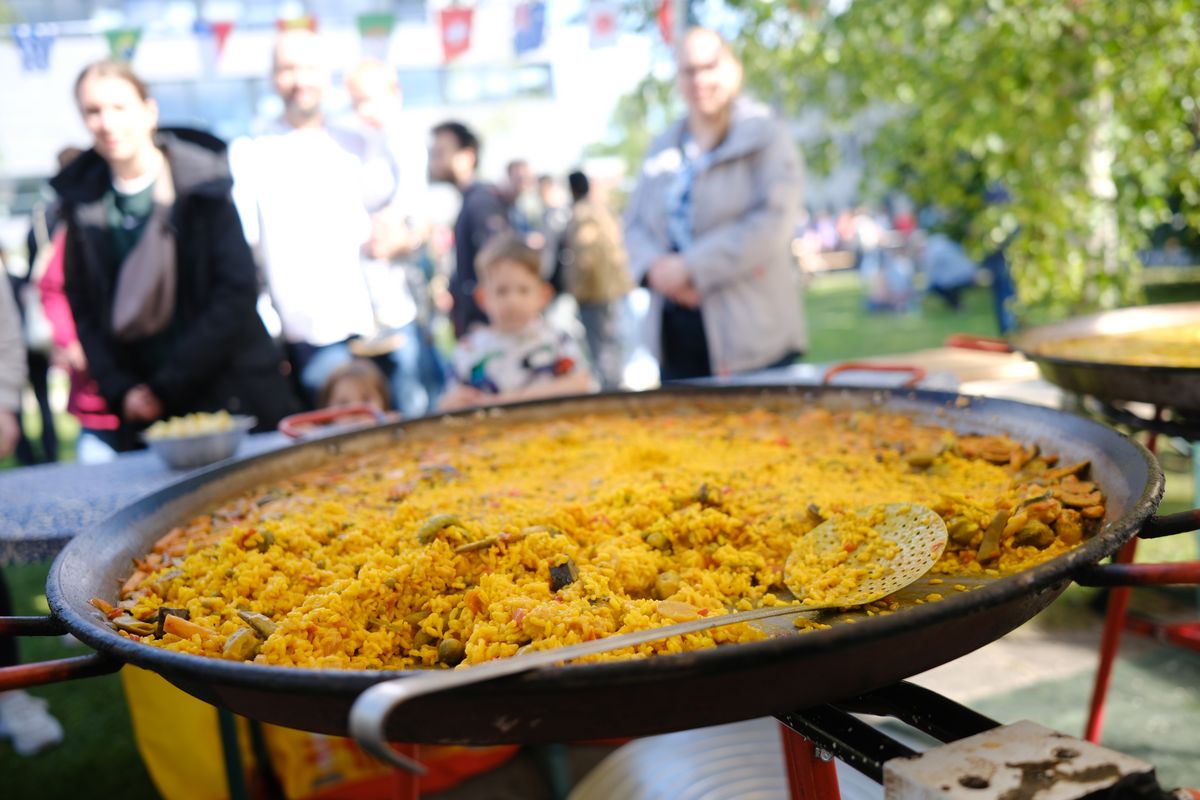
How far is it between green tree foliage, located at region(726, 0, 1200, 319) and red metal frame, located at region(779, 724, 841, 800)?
417cm

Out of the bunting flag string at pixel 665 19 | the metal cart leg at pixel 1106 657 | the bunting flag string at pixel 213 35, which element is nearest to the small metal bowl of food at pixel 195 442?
the metal cart leg at pixel 1106 657

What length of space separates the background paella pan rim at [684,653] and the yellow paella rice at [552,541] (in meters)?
0.06

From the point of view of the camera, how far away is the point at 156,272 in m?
3.29

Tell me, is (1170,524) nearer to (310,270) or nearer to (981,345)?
(981,345)

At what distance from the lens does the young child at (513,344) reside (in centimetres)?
365

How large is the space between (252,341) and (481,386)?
95 cm

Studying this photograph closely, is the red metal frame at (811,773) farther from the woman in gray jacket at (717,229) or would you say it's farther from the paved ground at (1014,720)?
the woman in gray jacket at (717,229)

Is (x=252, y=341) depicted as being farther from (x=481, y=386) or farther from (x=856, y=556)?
(x=856, y=556)

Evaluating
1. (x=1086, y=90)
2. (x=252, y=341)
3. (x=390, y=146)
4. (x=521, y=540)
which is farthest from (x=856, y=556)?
(x=390, y=146)

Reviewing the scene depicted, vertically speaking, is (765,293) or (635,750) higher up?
Answer: (765,293)

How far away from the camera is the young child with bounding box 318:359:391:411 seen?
13.2 feet

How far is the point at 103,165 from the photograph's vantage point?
3.38m

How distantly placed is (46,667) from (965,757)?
3.22 feet

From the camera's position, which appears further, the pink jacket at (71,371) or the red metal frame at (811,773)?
the pink jacket at (71,371)
